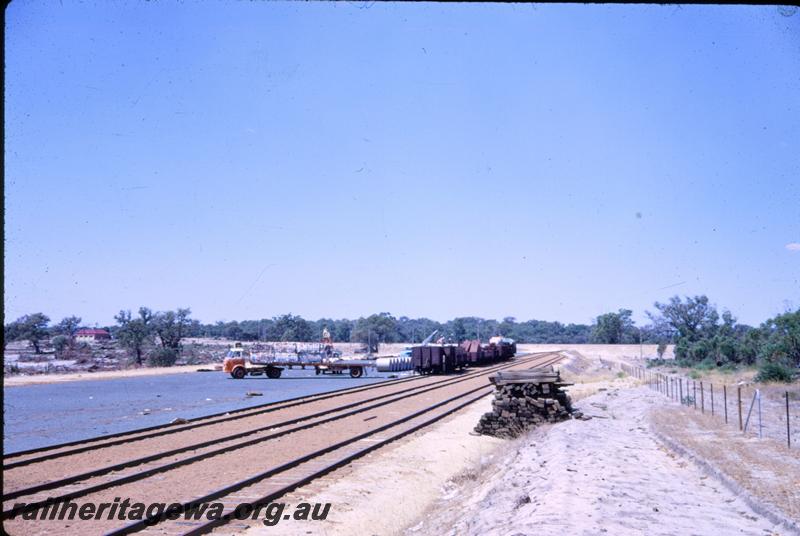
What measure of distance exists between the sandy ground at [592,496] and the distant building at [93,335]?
14283 centimetres

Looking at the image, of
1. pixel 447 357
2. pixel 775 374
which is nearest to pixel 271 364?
pixel 447 357

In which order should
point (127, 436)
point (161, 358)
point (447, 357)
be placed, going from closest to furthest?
1. point (127, 436)
2. point (447, 357)
3. point (161, 358)

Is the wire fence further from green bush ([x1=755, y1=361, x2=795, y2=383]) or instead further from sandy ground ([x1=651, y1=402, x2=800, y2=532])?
green bush ([x1=755, y1=361, x2=795, y2=383])

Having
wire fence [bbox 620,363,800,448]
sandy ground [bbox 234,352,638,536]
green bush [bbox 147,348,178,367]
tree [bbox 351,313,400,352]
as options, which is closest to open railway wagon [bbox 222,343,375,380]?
wire fence [bbox 620,363,800,448]

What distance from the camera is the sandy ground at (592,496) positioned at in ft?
26.2

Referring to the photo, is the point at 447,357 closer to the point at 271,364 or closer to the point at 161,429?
the point at 271,364

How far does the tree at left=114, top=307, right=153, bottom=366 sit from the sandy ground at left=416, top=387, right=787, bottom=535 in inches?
3438

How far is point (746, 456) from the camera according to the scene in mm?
12812

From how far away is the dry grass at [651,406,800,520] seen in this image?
9570 millimetres

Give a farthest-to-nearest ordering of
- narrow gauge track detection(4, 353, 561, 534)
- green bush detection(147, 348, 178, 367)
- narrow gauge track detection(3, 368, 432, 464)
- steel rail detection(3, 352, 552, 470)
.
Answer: green bush detection(147, 348, 178, 367), steel rail detection(3, 352, 552, 470), narrow gauge track detection(3, 368, 432, 464), narrow gauge track detection(4, 353, 561, 534)

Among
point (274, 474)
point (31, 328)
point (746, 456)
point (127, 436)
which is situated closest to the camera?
point (274, 474)

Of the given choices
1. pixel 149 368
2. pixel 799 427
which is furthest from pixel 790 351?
pixel 149 368

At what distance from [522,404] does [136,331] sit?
85896 mm

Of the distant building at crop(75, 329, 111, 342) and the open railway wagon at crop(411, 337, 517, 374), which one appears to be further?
Answer: the distant building at crop(75, 329, 111, 342)
